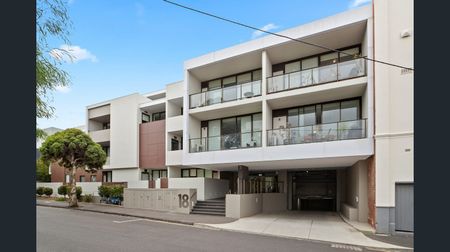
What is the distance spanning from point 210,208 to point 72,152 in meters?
11.1

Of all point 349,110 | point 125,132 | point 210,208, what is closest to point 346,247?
point 349,110

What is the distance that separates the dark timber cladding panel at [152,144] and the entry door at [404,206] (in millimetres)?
18793

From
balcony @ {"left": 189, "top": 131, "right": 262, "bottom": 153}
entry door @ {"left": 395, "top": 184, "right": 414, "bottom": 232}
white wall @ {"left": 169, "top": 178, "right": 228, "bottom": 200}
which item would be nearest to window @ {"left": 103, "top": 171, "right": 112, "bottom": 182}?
white wall @ {"left": 169, "top": 178, "right": 228, "bottom": 200}

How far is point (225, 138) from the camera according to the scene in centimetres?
1855

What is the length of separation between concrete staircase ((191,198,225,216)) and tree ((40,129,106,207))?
8.79 meters

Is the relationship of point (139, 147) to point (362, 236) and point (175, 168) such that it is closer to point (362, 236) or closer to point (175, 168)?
point (175, 168)

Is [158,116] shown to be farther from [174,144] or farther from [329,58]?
[329,58]

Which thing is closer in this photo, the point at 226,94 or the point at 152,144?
the point at 226,94

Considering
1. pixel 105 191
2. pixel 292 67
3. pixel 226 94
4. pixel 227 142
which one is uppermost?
pixel 292 67

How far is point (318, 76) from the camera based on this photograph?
16.1 meters

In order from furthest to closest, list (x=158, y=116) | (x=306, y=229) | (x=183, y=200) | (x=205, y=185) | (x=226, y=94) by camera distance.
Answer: (x=158, y=116) → (x=205, y=185) → (x=183, y=200) → (x=226, y=94) → (x=306, y=229)

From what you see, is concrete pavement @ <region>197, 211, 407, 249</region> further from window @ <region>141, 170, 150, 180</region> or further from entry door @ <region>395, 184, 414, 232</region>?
window @ <region>141, 170, 150, 180</region>

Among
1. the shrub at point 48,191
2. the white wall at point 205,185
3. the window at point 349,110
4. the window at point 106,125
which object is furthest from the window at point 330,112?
the shrub at point 48,191

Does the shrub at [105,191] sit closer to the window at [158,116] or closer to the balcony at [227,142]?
the window at [158,116]
